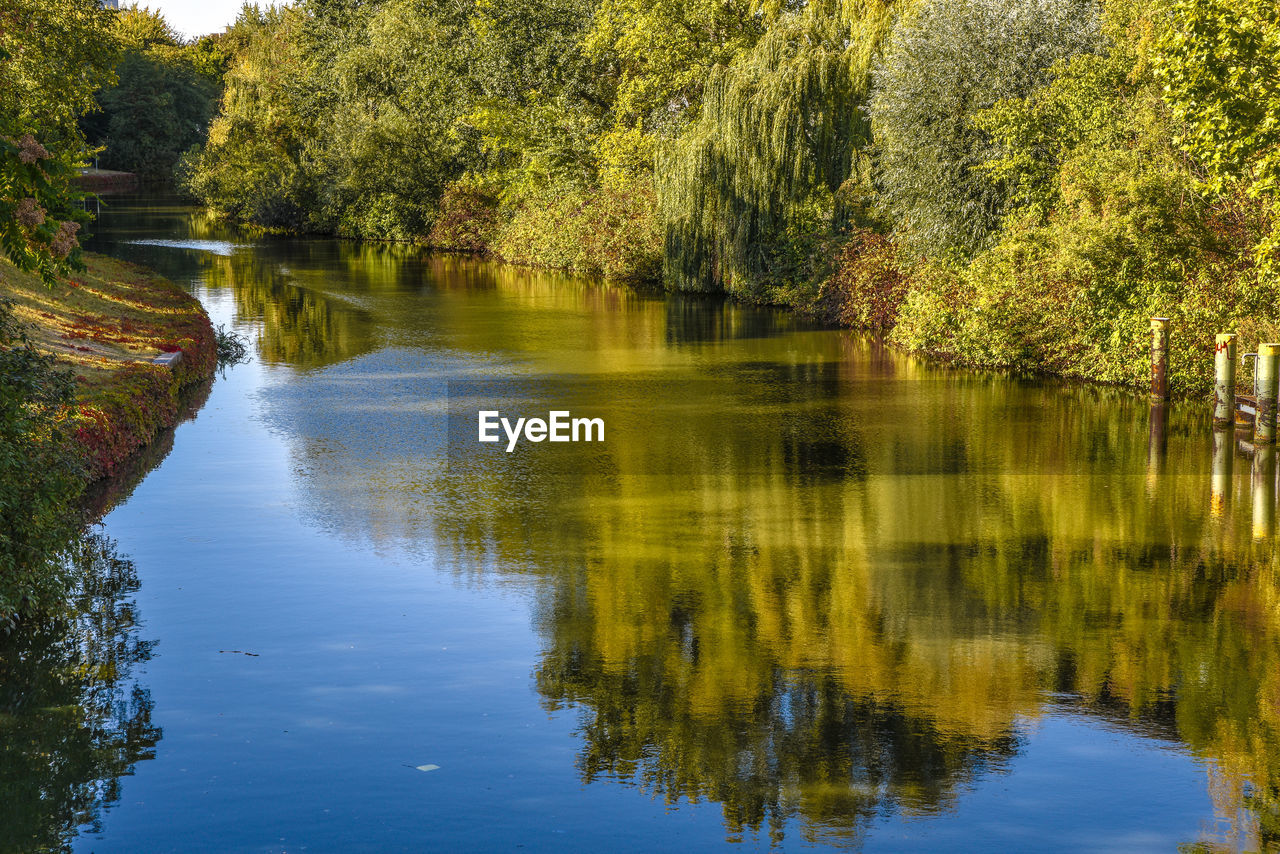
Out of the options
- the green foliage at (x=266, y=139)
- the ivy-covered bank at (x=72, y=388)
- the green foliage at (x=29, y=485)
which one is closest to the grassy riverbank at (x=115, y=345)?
the ivy-covered bank at (x=72, y=388)

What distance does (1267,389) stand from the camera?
1850 centimetres

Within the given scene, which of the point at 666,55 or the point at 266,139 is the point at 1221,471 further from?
the point at 266,139

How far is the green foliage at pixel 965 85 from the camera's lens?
2748 centimetres

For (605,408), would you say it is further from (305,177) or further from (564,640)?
(305,177)

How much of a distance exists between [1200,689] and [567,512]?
24.0 ft

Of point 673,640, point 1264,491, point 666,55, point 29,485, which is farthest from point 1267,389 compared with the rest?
point 666,55

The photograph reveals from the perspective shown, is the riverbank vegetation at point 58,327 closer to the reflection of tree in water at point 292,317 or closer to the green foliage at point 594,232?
the reflection of tree in water at point 292,317

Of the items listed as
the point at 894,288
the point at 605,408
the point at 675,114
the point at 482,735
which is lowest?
the point at 482,735

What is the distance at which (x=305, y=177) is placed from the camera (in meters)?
71.1

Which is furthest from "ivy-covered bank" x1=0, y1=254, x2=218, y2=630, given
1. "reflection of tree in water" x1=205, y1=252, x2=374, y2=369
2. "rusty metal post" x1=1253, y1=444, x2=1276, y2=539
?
"rusty metal post" x1=1253, y1=444, x2=1276, y2=539

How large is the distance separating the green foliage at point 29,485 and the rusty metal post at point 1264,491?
38.5 feet

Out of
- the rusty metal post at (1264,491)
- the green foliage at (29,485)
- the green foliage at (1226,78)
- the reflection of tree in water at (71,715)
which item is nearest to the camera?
the reflection of tree in water at (71,715)

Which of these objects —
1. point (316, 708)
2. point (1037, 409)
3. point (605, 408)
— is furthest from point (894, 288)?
point (316, 708)

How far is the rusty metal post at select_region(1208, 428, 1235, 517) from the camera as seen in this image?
49.3 feet
